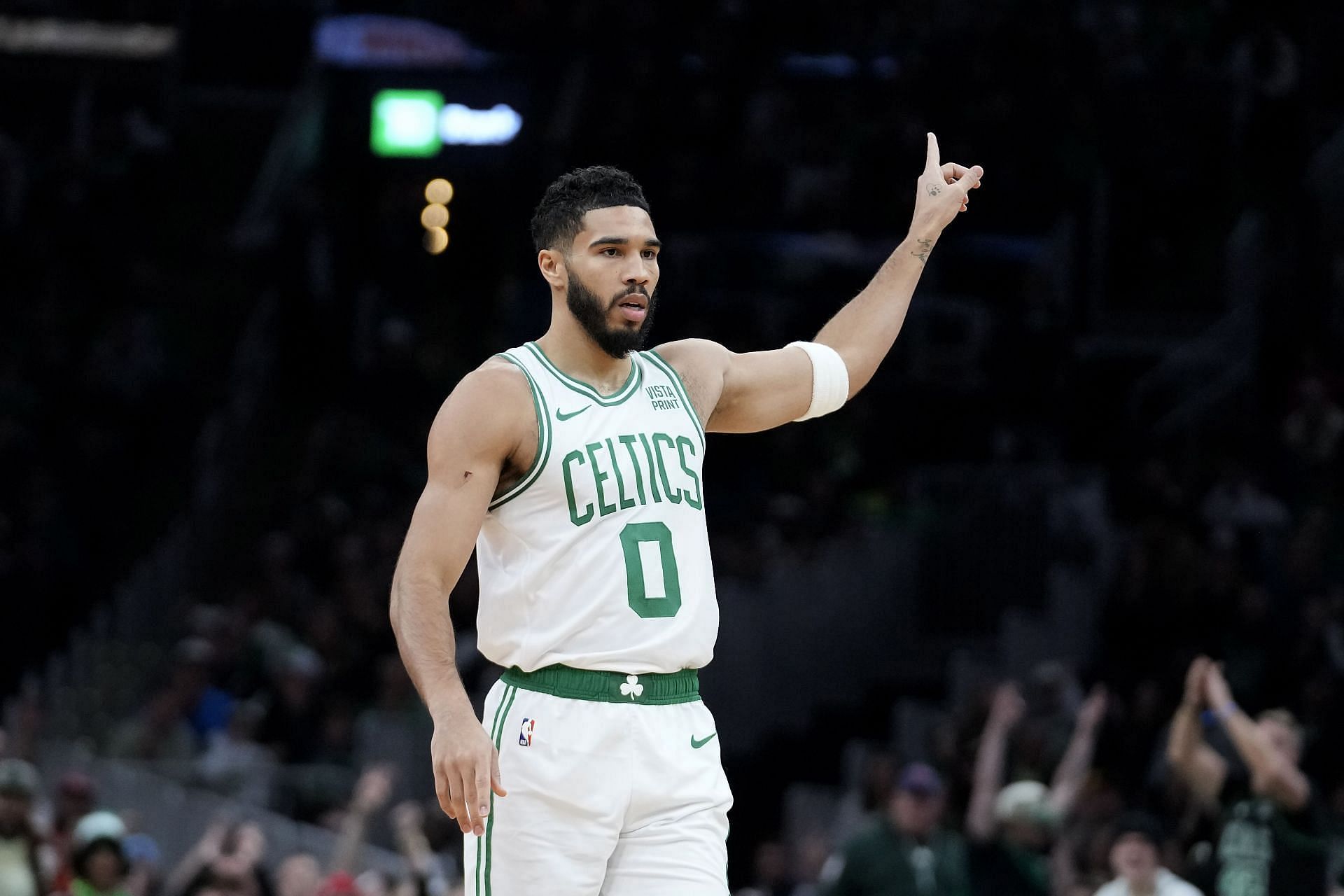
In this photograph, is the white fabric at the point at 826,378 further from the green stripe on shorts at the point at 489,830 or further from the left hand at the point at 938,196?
the green stripe on shorts at the point at 489,830

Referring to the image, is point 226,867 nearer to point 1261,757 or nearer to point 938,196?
point 1261,757

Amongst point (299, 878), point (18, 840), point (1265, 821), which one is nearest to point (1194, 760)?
point (1265, 821)

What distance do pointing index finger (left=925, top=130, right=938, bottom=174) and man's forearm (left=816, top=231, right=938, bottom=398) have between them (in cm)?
22

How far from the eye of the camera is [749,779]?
1595 centimetres

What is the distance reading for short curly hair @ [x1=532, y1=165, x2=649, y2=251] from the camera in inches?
218

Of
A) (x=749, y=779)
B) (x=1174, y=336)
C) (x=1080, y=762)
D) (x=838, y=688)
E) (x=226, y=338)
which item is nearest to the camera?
(x=1080, y=762)

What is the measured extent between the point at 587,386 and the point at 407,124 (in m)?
19.0

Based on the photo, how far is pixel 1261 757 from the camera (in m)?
9.36

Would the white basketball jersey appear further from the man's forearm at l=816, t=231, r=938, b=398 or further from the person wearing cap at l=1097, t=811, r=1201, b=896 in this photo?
the person wearing cap at l=1097, t=811, r=1201, b=896

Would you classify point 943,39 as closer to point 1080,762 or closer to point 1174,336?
point 1174,336

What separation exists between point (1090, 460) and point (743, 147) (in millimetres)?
5582

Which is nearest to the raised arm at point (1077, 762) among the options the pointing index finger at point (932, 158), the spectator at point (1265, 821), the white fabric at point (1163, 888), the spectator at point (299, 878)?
the white fabric at point (1163, 888)

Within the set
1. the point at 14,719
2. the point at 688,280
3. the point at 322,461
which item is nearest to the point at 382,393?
the point at 322,461

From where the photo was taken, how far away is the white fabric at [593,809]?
5.21 meters
